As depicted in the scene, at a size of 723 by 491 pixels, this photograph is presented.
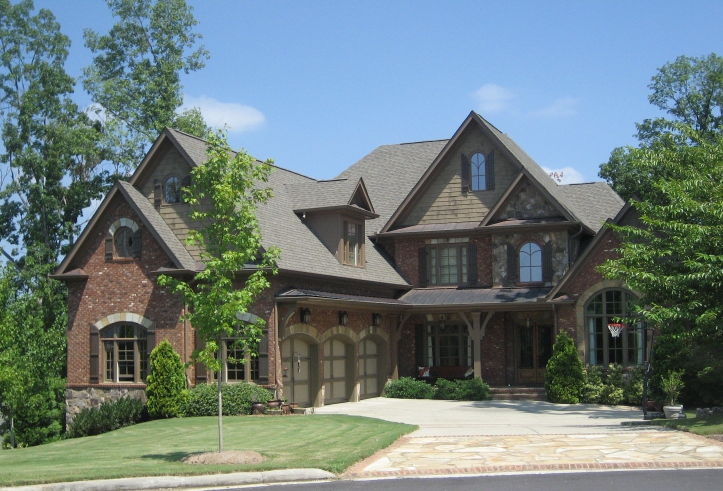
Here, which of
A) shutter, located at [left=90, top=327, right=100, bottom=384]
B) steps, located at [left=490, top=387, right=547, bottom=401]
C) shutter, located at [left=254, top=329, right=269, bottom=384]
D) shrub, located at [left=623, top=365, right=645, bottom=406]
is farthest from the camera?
steps, located at [left=490, top=387, right=547, bottom=401]

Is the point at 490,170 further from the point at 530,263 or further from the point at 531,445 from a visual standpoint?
the point at 531,445

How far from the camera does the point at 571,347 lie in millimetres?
26281

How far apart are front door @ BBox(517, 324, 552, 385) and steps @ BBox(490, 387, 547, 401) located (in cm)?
177

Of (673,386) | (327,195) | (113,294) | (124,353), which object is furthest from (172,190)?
(673,386)

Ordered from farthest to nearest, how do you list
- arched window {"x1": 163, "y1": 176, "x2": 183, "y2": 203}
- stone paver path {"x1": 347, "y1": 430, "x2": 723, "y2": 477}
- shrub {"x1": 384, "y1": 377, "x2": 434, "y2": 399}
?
shrub {"x1": 384, "y1": 377, "x2": 434, "y2": 399}
arched window {"x1": 163, "y1": 176, "x2": 183, "y2": 203}
stone paver path {"x1": 347, "y1": 430, "x2": 723, "y2": 477}

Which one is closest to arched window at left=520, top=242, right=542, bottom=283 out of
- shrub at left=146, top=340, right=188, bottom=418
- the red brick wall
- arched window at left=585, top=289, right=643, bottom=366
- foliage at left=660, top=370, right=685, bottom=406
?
arched window at left=585, top=289, right=643, bottom=366

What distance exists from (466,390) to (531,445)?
1193cm

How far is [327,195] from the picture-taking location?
93.3 feet

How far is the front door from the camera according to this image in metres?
29.9

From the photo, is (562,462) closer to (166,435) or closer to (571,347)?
(166,435)

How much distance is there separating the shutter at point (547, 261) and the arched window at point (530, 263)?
0.25 metres

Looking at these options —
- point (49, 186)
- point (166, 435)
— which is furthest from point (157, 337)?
point (49, 186)

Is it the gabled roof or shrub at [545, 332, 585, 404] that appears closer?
shrub at [545, 332, 585, 404]

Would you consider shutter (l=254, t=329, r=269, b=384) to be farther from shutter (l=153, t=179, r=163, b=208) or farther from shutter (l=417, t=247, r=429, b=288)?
shutter (l=417, t=247, r=429, b=288)
